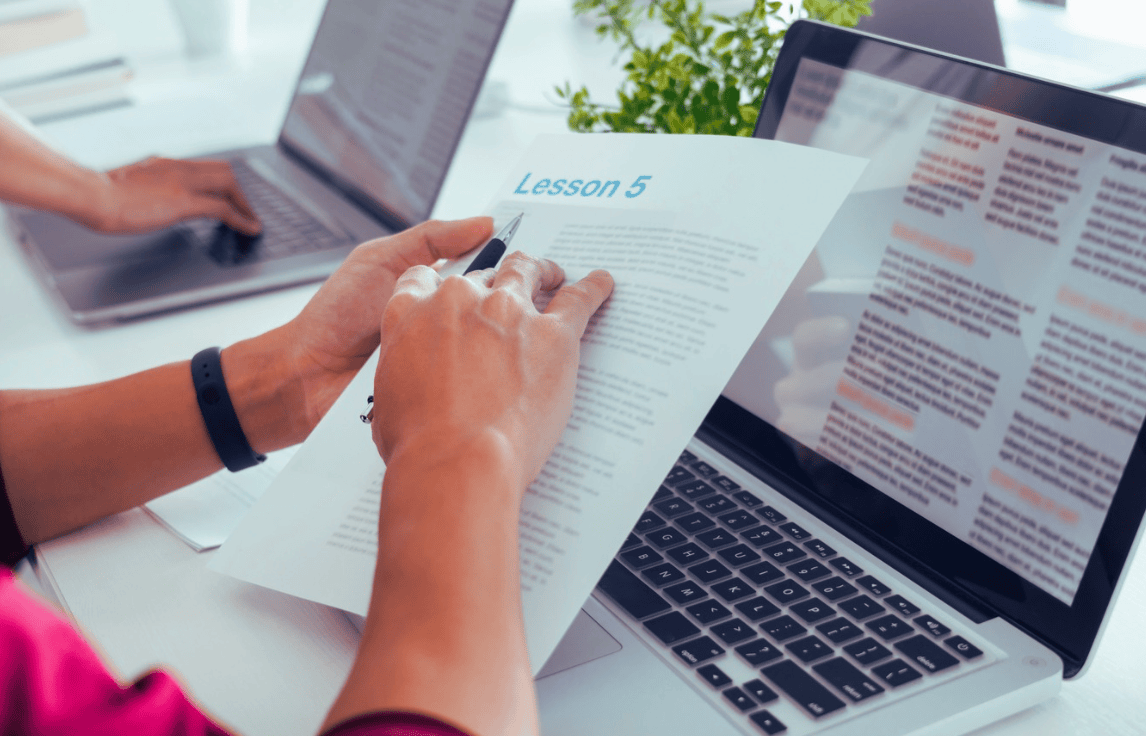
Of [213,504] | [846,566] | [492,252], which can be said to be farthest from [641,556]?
[213,504]

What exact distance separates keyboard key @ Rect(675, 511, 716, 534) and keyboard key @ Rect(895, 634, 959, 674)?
0.14 m

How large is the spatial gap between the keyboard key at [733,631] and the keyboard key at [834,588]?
0.05 m

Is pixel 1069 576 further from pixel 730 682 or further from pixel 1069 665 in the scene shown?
pixel 730 682

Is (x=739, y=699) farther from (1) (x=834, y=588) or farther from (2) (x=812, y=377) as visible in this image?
(2) (x=812, y=377)

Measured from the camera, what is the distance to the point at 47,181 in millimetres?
1090

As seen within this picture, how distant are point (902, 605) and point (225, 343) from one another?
683 mm

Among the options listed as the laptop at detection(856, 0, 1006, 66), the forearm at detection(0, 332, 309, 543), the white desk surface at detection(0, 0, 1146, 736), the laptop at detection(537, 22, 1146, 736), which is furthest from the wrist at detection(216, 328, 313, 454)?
the laptop at detection(856, 0, 1006, 66)

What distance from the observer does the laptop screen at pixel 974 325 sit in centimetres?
48

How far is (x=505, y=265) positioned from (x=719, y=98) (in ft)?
1.05

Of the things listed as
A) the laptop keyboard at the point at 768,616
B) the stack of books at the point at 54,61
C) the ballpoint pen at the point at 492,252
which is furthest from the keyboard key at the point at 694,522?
the stack of books at the point at 54,61

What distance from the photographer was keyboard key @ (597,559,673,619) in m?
0.54

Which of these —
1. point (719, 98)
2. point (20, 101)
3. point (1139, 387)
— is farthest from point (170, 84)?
point (1139, 387)

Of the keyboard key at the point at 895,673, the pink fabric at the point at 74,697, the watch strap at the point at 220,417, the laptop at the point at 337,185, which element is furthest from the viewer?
the laptop at the point at 337,185

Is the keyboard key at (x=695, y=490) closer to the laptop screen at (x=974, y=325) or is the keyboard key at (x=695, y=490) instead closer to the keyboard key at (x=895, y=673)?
the laptop screen at (x=974, y=325)
